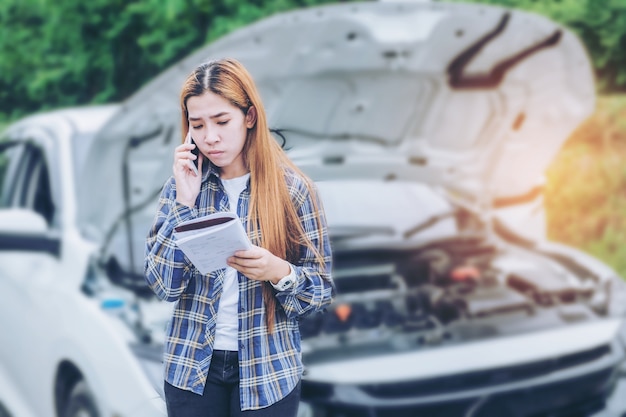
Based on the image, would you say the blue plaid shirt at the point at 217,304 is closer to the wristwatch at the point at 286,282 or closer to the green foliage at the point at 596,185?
the wristwatch at the point at 286,282

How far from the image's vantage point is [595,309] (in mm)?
3385

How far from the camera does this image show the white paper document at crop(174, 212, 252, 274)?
A: 4.85 ft

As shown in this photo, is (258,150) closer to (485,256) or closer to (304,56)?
(304,56)

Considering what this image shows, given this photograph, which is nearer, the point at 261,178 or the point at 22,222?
the point at 261,178

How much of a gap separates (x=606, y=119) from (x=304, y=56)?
12.9ft

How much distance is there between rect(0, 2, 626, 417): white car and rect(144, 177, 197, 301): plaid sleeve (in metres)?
0.80

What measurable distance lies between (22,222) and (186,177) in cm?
222

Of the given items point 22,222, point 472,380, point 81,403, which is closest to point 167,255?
point 472,380

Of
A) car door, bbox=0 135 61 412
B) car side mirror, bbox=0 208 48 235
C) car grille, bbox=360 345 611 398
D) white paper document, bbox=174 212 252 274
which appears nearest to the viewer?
white paper document, bbox=174 212 252 274

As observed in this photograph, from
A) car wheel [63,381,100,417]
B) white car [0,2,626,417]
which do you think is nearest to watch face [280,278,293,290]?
white car [0,2,626,417]

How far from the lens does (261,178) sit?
→ 1.65 meters

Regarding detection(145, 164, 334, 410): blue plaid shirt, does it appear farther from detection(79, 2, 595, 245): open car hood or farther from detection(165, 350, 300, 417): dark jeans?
detection(79, 2, 595, 245): open car hood

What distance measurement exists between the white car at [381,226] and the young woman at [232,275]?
2.49 feet

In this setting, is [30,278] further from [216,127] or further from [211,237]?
[211,237]
